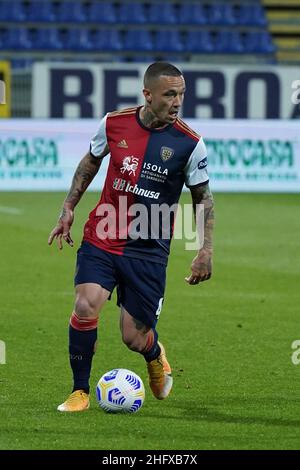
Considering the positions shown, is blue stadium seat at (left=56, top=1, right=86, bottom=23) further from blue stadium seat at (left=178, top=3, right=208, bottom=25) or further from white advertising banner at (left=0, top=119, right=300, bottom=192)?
white advertising banner at (left=0, top=119, right=300, bottom=192)

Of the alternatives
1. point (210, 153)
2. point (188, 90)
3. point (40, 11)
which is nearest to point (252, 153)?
point (210, 153)

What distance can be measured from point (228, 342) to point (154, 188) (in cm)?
313

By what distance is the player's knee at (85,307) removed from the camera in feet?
22.6

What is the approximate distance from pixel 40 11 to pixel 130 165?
82.9ft

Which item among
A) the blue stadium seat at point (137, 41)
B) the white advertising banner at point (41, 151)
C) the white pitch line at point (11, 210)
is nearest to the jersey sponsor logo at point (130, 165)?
the white pitch line at point (11, 210)

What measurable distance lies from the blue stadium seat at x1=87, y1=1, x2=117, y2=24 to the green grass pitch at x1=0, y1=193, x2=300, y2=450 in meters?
14.4

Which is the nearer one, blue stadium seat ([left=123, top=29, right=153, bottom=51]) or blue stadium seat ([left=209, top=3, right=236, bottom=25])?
blue stadium seat ([left=123, top=29, right=153, bottom=51])

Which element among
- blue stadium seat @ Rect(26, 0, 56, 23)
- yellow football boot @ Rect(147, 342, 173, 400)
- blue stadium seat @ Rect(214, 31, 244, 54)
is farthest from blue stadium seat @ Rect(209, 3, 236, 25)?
yellow football boot @ Rect(147, 342, 173, 400)

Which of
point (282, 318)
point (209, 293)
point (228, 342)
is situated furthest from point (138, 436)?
point (209, 293)

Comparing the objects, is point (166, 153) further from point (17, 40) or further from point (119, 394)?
point (17, 40)

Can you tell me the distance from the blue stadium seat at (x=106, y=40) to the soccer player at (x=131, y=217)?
24450 millimetres

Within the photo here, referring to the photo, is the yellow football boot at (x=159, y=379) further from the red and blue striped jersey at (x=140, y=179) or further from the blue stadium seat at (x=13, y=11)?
the blue stadium seat at (x=13, y=11)

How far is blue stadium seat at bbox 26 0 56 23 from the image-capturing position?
103 feet

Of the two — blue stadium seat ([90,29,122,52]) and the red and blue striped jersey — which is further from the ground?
the red and blue striped jersey
